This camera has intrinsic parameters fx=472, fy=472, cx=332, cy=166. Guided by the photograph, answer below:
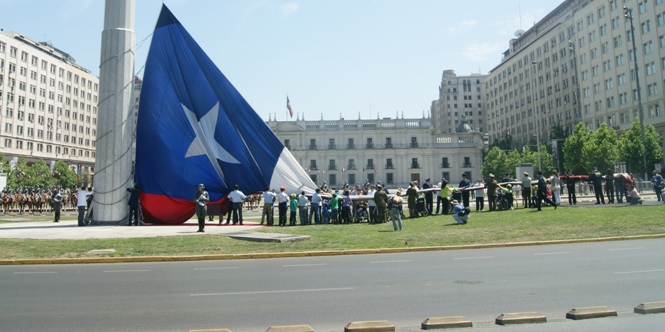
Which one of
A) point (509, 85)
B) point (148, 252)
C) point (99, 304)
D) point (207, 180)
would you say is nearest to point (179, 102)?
point (207, 180)

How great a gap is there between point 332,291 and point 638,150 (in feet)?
173

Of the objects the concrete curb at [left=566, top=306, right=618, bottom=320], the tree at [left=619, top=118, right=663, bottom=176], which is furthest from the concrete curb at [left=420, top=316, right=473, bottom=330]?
the tree at [left=619, top=118, right=663, bottom=176]

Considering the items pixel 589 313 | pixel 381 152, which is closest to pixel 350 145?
pixel 381 152

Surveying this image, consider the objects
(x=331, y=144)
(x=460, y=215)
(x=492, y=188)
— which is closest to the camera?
(x=460, y=215)

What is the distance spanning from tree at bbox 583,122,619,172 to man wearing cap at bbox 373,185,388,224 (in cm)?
3941

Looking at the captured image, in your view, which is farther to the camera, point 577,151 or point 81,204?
point 577,151

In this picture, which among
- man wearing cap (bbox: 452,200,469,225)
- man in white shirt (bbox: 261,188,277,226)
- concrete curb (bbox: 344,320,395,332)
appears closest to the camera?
concrete curb (bbox: 344,320,395,332)

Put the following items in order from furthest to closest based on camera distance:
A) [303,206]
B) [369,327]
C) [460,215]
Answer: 1. [303,206]
2. [460,215]
3. [369,327]

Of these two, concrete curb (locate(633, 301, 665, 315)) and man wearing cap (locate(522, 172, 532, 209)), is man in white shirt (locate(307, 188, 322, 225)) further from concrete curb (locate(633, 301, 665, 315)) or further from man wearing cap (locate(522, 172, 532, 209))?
concrete curb (locate(633, 301, 665, 315))

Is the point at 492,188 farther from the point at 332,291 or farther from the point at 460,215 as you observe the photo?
the point at 332,291

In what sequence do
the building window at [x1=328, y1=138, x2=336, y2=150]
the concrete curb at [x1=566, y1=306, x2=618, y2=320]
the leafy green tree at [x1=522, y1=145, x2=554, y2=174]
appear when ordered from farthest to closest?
the building window at [x1=328, y1=138, x2=336, y2=150] → the leafy green tree at [x1=522, y1=145, x2=554, y2=174] → the concrete curb at [x1=566, y1=306, x2=618, y2=320]

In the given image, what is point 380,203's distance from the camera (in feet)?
65.9

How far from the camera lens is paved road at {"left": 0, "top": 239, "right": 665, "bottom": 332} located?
5969mm

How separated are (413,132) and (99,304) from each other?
10149 centimetres
